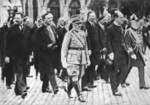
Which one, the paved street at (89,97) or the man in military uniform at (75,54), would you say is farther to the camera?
the man in military uniform at (75,54)

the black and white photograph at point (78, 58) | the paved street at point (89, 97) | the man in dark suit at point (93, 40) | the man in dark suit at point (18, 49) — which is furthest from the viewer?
the man in dark suit at point (93, 40)

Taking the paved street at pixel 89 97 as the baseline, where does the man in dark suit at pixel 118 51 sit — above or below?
above

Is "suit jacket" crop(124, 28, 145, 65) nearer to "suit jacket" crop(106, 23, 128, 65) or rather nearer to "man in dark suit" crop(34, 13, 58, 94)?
"suit jacket" crop(106, 23, 128, 65)

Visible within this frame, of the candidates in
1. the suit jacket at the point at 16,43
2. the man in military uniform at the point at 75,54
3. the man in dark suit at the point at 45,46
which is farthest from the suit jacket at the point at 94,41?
the suit jacket at the point at 16,43

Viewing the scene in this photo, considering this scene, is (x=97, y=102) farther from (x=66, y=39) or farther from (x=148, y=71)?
(x=148, y=71)

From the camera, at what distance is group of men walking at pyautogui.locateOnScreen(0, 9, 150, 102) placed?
457 inches

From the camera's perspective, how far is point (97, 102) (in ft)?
37.1

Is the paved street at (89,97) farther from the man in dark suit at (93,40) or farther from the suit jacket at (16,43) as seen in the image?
the suit jacket at (16,43)

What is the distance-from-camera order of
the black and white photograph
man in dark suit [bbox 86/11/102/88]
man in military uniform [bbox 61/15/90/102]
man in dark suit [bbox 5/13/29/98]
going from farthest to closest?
man in dark suit [bbox 86/11/102/88] < man in dark suit [bbox 5/13/29/98] < the black and white photograph < man in military uniform [bbox 61/15/90/102]

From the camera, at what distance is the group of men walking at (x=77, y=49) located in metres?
11.6

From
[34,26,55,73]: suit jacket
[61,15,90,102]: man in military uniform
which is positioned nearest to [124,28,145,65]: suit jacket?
[61,15,90,102]: man in military uniform

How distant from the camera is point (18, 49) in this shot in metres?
12.3

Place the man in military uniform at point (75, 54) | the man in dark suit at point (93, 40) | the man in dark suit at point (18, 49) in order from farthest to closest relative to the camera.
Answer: the man in dark suit at point (93, 40), the man in dark suit at point (18, 49), the man in military uniform at point (75, 54)

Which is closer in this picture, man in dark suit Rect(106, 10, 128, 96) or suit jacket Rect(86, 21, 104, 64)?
man in dark suit Rect(106, 10, 128, 96)
